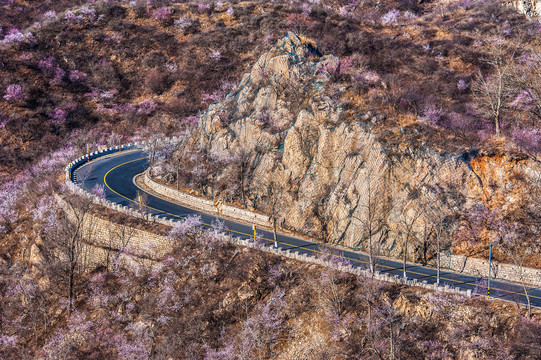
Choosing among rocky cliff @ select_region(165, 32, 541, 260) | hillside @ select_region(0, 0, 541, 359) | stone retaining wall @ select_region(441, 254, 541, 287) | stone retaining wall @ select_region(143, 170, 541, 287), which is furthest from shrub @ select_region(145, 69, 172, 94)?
stone retaining wall @ select_region(441, 254, 541, 287)

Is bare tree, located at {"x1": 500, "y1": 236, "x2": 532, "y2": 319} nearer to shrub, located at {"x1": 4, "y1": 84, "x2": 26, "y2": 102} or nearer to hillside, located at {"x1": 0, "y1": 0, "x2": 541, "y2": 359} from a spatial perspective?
hillside, located at {"x1": 0, "y1": 0, "x2": 541, "y2": 359}

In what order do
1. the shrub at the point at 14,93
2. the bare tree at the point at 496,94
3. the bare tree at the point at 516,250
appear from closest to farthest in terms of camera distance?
the bare tree at the point at 516,250 → the bare tree at the point at 496,94 → the shrub at the point at 14,93

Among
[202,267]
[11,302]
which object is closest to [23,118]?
[11,302]

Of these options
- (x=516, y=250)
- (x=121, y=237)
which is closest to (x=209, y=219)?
(x=121, y=237)

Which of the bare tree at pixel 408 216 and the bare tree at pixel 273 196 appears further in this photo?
the bare tree at pixel 273 196

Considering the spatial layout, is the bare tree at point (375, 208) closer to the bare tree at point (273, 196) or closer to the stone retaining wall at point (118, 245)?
the bare tree at point (273, 196)

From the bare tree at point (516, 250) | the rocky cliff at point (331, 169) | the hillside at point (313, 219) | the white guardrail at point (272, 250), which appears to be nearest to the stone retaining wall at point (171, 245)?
the white guardrail at point (272, 250)

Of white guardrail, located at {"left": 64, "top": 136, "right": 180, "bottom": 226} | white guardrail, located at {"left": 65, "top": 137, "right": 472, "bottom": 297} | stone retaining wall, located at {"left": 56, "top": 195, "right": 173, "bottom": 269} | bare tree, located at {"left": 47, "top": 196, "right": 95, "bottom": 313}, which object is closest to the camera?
white guardrail, located at {"left": 65, "top": 137, "right": 472, "bottom": 297}
